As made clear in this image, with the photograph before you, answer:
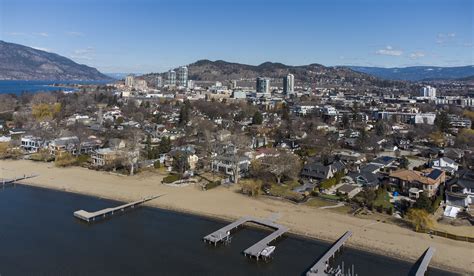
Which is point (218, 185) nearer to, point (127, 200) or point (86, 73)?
point (127, 200)

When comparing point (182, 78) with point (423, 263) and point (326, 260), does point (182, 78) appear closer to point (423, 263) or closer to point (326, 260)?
point (326, 260)

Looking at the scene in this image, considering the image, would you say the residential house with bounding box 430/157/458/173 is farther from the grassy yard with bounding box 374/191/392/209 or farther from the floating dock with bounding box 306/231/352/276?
the floating dock with bounding box 306/231/352/276

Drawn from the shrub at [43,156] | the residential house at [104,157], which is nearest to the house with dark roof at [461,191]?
the residential house at [104,157]

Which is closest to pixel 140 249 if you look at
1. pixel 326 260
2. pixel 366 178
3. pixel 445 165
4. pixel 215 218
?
pixel 215 218

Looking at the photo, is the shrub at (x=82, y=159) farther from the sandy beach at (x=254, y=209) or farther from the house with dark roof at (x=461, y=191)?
the house with dark roof at (x=461, y=191)

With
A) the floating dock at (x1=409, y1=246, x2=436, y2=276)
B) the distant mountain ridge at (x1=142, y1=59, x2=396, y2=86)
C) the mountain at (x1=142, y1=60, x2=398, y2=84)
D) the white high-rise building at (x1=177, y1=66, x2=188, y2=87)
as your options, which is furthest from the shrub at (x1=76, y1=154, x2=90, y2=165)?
the distant mountain ridge at (x1=142, y1=59, x2=396, y2=86)

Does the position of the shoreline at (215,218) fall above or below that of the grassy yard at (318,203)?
below
